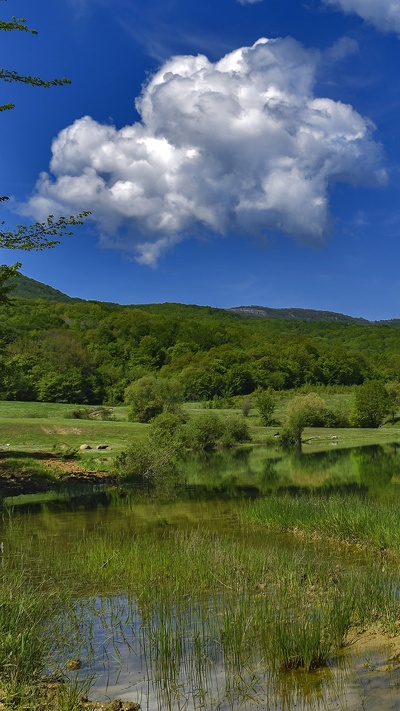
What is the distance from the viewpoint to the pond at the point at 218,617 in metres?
7.02

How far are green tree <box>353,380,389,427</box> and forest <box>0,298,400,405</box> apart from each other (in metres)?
26.1

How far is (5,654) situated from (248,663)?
2939 millimetres

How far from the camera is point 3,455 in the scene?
35.6 meters

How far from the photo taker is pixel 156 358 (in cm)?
13525

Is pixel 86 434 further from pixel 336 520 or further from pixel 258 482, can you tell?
pixel 336 520

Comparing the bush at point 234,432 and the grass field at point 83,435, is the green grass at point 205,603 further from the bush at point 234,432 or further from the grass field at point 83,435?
the bush at point 234,432

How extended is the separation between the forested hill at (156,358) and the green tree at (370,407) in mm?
24231

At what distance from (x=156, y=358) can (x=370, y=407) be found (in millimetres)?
58078

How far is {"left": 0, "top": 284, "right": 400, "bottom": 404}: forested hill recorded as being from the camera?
9612 centimetres

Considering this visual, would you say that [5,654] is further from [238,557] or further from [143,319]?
[143,319]

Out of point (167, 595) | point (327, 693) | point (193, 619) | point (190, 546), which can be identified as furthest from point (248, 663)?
point (190, 546)

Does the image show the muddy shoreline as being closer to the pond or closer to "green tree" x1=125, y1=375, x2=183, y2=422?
the pond

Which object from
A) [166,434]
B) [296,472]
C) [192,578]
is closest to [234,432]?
[166,434]

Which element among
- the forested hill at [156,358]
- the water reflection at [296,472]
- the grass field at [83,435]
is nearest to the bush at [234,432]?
the grass field at [83,435]
